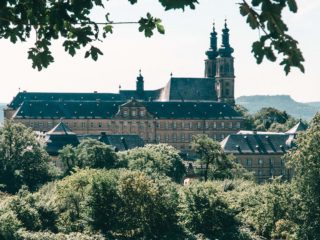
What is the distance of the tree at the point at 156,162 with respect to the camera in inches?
2793

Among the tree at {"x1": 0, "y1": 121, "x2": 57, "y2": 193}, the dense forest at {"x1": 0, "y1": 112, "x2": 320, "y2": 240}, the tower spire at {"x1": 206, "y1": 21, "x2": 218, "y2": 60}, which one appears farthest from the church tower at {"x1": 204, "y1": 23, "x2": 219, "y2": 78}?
the dense forest at {"x1": 0, "y1": 112, "x2": 320, "y2": 240}

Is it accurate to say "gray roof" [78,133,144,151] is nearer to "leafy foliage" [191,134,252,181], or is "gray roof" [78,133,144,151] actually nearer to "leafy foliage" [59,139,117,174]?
"leafy foliage" [191,134,252,181]

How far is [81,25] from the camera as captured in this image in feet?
28.9

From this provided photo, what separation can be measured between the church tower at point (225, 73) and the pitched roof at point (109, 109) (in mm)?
8251

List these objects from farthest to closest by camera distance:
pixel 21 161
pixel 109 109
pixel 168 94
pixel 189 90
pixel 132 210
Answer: pixel 189 90 < pixel 168 94 < pixel 109 109 < pixel 21 161 < pixel 132 210

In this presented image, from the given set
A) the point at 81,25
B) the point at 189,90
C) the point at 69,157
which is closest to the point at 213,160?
the point at 69,157

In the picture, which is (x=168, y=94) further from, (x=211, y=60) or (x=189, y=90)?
(x=211, y=60)

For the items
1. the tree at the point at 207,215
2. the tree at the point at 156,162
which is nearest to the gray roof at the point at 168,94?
the tree at the point at 156,162

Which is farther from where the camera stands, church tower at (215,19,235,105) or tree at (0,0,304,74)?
church tower at (215,19,235,105)

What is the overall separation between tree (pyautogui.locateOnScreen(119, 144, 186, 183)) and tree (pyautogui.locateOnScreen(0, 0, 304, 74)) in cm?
5622

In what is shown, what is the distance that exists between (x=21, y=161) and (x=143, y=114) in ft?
162

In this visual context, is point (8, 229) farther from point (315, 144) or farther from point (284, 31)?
point (284, 31)

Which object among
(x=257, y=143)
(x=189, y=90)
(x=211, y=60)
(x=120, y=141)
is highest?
(x=211, y=60)

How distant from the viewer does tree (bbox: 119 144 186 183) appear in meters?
70.9
